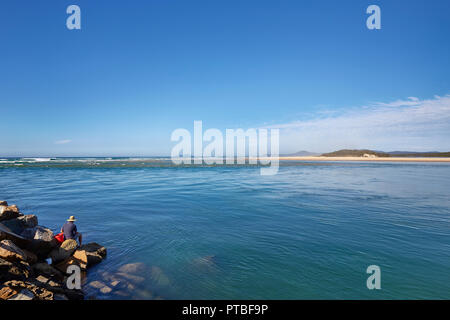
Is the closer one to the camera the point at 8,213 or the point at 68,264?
the point at 68,264

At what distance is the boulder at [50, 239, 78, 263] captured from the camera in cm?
677

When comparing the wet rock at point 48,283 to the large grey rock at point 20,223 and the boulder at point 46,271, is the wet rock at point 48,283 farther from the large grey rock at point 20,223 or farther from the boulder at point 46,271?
the large grey rock at point 20,223

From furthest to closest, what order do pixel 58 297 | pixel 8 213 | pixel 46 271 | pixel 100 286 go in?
pixel 8 213
pixel 46 271
pixel 100 286
pixel 58 297

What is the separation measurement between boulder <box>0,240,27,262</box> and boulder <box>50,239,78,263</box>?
115 cm

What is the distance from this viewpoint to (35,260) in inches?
246

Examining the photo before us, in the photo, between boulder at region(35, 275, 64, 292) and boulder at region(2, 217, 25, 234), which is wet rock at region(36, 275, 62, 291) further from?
boulder at region(2, 217, 25, 234)

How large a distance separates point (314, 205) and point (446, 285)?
30.0ft

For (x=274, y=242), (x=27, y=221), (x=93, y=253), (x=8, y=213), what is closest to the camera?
(x=93, y=253)

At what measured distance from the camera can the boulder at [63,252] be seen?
6766 millimetres

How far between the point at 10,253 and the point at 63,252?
1.50 metres

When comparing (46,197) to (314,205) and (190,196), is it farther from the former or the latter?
(314,205)

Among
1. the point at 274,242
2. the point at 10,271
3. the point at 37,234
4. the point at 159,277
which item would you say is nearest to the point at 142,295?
the point at 159,277

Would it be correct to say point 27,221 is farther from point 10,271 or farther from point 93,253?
point 10,271
